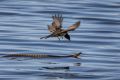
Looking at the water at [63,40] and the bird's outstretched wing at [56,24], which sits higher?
the bird's outstretched wing at [56,24]

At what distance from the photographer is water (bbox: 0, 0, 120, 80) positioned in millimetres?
12766

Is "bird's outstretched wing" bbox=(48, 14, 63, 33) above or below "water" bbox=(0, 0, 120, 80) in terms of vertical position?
above

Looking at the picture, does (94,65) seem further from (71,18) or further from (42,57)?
(71,18)

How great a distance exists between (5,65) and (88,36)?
4.43 metres

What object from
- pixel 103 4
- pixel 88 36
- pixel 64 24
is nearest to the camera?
pixel 88 36

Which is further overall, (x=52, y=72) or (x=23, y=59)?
(x=23, y=59)

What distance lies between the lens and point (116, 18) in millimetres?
20375

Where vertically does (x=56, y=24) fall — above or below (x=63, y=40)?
above

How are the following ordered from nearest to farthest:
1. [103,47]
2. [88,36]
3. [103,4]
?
[103,47], [88,36], [103,4]

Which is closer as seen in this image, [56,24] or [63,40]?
[56,24]

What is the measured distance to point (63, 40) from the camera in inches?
663

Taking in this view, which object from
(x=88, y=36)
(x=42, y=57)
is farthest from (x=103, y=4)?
(x=42, y=57)

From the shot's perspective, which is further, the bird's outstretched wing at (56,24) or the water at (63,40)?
the bird's outstretched wing at (56,24)

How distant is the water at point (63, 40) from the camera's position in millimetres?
12766
